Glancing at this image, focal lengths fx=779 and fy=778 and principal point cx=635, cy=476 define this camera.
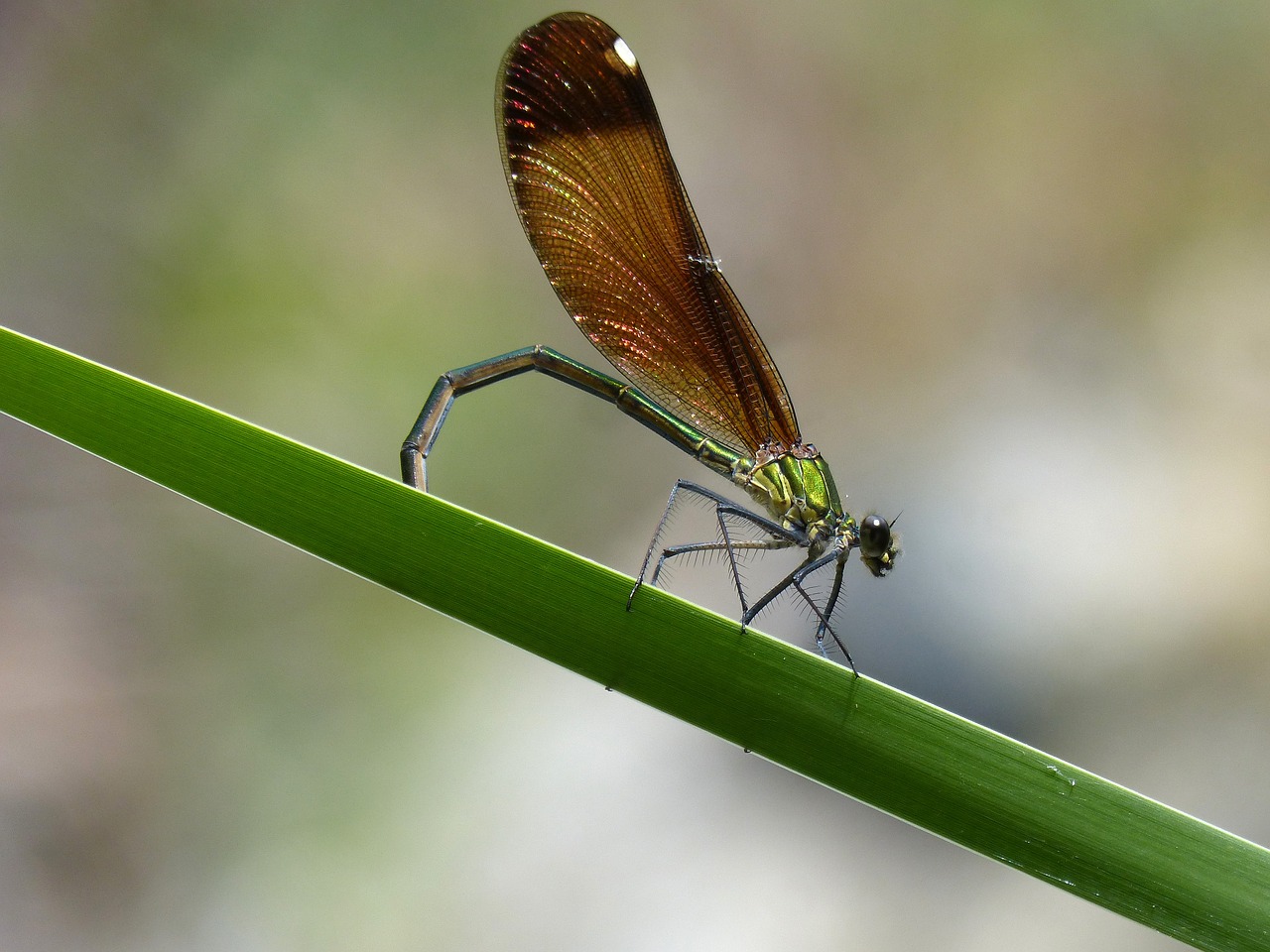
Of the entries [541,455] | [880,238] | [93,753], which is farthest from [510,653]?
[880,238]

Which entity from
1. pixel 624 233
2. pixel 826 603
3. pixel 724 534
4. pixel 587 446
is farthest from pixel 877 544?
pixel 587 446

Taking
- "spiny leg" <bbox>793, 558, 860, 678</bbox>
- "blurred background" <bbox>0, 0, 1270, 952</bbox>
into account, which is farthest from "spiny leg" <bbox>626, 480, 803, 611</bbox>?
"blurred background" <bbox>0, 0, 1270, 952</bbox>

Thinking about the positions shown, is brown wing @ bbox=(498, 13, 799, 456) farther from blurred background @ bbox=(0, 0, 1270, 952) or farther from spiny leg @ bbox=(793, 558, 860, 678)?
blurred background @ bbox=(0, 0, 1270, 952)

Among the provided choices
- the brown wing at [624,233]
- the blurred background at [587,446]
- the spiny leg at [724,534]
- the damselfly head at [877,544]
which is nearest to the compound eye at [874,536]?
the damselfly head at [877,544]

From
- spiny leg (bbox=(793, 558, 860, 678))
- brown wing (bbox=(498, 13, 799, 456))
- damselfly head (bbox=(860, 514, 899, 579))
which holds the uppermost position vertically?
brown wing (bbox=(498, 13, 799, 456))

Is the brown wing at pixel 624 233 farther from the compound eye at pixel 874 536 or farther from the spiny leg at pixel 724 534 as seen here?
the compound eye at pixel 874 536

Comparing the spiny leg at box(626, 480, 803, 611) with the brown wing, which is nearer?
the spiny leg at box(626, 480, 803, 611)
